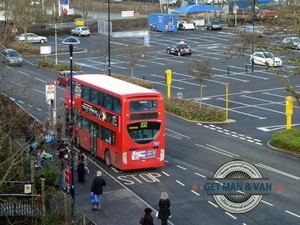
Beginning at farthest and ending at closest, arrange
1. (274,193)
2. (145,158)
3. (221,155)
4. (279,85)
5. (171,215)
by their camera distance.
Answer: (279,85)
(221,155)
(145,158)
(274,193)
(171,215)

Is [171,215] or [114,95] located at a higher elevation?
[114,95]

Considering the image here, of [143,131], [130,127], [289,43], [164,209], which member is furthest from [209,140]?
[164,209]

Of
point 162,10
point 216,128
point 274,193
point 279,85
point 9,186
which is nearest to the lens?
point 9,186

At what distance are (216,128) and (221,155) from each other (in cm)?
667

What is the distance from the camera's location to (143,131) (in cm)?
2900

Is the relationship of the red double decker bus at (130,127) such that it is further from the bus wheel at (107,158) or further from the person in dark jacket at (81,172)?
the person in dark jacket at (81,172)

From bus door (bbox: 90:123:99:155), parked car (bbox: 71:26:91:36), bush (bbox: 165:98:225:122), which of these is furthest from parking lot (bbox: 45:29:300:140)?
bus door (bbox: 90:123:99:155)

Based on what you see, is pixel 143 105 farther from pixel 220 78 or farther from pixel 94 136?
pixel 220 78

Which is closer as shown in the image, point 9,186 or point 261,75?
point 9,186

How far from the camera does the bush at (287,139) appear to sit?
108ft

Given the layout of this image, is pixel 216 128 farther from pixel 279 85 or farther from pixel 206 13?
pixel 206 13

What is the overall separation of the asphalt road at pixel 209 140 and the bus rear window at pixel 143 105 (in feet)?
9.44

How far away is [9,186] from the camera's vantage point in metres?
22.2

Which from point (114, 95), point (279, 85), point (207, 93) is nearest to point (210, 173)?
point (114, 95)
